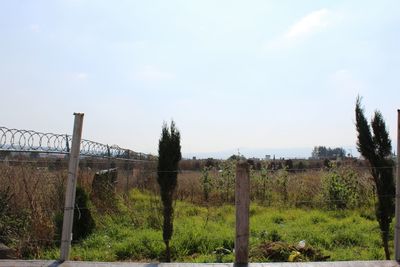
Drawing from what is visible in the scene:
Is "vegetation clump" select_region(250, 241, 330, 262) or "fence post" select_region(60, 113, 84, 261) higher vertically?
"fence post" select_region(60, 113, 84, 261)

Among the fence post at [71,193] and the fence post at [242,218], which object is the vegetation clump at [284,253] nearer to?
the fence post at [242,218]

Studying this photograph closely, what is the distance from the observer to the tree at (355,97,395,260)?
649 cm

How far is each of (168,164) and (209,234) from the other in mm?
2732

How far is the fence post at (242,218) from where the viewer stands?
5.11 meters

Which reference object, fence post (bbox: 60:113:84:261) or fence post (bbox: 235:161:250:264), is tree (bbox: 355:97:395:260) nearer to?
fence post (bbox: 235:161:250:264)

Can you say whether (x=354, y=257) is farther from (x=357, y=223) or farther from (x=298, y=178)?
(x=298, y=178)

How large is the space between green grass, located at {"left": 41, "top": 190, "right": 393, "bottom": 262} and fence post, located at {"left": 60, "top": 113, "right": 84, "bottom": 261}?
5.54 ft

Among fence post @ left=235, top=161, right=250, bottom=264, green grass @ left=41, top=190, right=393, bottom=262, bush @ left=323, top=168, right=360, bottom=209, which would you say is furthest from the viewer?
bush @ left=323, top=168, right=360, bottom=209

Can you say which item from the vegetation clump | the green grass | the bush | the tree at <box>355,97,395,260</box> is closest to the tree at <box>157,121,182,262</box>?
the green grass

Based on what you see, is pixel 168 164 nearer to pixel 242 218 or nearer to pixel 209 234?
pixel 242 218

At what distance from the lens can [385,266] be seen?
5.11 metres

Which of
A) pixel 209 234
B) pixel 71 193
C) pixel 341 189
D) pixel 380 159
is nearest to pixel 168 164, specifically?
pixel 71 193

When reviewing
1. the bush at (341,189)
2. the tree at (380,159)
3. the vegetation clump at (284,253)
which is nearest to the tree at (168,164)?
the vegetation clump at (284,253)

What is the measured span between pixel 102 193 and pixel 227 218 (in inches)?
125
